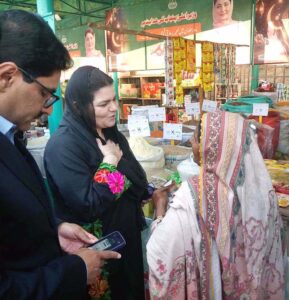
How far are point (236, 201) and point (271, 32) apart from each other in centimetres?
564

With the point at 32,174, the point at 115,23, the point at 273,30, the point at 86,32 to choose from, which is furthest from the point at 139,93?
the point at 32,174

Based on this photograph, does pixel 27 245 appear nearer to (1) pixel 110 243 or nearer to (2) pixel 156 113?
(1) pixel 110 243

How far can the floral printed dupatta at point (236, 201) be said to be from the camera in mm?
1208

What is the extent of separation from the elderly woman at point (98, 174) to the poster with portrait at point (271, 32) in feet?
17.3

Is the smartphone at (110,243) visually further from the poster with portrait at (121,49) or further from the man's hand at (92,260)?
the poster with portrait at (121,49)

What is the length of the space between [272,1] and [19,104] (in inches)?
246

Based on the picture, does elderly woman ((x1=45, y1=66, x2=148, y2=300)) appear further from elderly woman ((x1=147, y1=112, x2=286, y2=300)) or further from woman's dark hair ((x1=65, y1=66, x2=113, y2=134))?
elderly woman ((x1=147, y1=112, x2=286, y2=300))

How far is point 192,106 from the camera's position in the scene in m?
3.04

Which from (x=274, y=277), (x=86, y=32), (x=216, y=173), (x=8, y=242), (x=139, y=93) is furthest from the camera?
(x=86, y=32)

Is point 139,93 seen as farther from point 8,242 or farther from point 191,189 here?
point 8,242

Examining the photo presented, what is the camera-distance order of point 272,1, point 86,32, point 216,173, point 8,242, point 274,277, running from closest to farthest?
point 8,242 → point 216,173 → point 274,277 → point 272,1 → point 86,32

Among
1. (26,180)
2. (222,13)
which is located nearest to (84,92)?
(26,180)

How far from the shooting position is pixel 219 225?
1233 mm

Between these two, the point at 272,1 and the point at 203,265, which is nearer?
the point at 203,265
